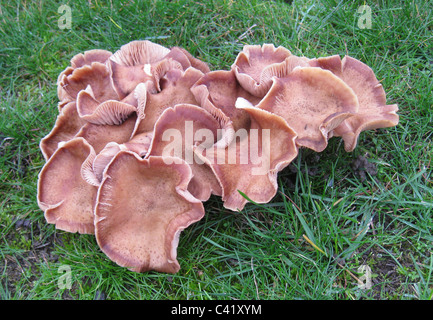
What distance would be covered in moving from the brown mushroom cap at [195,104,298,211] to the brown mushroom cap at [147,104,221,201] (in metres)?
0.14

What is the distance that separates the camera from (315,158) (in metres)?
3.72

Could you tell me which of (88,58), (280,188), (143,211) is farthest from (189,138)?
(88,58)

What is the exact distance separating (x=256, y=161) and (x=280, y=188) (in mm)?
602

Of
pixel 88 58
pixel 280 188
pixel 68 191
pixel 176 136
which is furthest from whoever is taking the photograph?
pixel 88 58

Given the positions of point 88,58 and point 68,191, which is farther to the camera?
point 88,58

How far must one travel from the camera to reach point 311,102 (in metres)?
3.18

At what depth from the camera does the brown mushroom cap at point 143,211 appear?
3049 millimetres

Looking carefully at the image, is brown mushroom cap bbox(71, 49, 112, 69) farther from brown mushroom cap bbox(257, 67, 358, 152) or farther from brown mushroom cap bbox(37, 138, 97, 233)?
brown mushroom cap bbox(257, 67, 358, 152)

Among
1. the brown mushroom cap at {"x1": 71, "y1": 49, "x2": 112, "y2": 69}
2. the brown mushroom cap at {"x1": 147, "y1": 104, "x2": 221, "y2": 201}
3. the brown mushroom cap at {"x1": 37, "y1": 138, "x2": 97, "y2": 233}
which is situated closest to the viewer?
the brown mushroom cap at {"x1": 147, "y1": 104, "x2": 221, "y2": 201}

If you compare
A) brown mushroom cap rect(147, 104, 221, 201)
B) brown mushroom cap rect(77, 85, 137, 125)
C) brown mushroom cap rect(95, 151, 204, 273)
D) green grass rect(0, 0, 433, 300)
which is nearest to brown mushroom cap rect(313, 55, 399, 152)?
green grass rect(0, 0, 433, 300)

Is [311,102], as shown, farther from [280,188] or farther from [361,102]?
[280,188]

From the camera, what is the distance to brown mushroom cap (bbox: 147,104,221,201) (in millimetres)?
3176

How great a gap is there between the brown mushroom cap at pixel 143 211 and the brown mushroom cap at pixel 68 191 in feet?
1.09

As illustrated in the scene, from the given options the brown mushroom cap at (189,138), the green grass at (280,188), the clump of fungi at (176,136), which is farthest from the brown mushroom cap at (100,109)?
the green grass at (280,188)
